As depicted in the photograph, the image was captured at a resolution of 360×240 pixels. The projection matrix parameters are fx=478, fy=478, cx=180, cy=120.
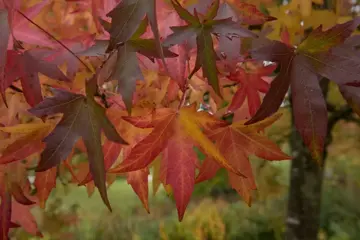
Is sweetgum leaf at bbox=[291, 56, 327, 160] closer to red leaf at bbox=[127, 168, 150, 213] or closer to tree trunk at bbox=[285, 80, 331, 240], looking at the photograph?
red leaf at bbox=[127, 168, 150, 213]

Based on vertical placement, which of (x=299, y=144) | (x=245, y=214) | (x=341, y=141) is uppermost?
(x=299, y=144)

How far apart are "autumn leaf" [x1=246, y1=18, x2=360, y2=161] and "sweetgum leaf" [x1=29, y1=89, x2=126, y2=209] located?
191mm

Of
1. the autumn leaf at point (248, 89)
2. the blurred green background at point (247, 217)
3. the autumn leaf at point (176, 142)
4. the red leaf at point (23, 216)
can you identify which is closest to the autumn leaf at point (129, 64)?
the autumn leaf at point (176, 142)

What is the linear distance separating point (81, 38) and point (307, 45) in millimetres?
502

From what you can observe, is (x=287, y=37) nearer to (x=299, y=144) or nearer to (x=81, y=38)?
(x=81, y=38)

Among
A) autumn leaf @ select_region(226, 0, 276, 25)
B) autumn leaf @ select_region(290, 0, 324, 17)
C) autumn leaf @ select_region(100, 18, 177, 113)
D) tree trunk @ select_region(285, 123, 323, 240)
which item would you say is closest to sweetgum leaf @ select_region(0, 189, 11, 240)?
autumn leaf @ select_region(100, 18, 177, 113)

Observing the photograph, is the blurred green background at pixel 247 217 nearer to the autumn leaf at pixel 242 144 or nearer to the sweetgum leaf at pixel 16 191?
the sweetgum leaf at pixel 16 191

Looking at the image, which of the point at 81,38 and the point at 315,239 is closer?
the point at 81,38

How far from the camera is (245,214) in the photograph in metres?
4.14

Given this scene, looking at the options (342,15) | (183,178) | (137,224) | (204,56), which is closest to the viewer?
(204,56)

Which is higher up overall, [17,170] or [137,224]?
[17,170]

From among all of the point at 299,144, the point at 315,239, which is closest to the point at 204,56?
the point at 299,144

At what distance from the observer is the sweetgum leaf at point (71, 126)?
59 centimetres

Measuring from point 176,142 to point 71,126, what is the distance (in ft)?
0.58
